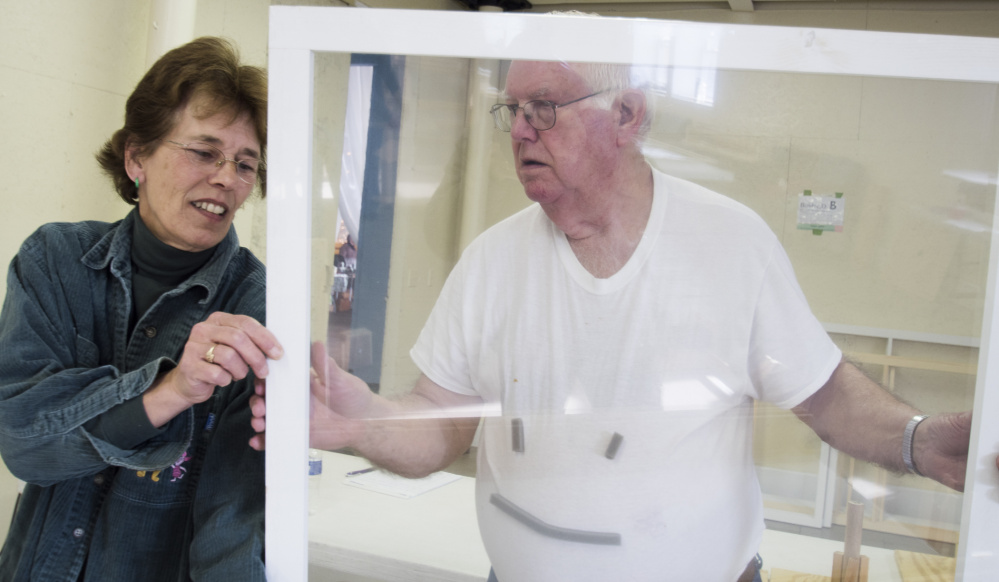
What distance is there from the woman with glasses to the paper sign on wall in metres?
0.57

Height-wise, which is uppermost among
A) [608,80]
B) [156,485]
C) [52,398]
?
[608,80]

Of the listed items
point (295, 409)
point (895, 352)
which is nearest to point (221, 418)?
point (295, 409)

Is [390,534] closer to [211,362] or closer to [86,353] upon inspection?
[211,362]

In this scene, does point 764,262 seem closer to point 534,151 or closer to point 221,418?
point 534,151

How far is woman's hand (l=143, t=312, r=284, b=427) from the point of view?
74cm

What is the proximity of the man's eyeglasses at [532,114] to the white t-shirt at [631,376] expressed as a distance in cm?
9

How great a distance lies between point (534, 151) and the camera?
70 centimetres

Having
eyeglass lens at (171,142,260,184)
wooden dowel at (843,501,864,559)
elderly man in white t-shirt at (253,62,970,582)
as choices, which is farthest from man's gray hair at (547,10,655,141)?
eyeglass lens at (171,142,260,184)

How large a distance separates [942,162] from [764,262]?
20 cm

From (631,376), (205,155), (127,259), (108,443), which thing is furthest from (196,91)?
(631,376)

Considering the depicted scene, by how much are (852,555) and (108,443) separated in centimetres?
86

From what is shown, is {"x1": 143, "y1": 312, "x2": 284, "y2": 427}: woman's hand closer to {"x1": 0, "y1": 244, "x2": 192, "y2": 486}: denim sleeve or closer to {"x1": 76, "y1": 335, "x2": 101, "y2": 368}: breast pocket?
{"x1": 0, "y1": 244, "x2": 192, "y2": 486}: denim sleeve

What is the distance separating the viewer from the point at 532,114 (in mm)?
704

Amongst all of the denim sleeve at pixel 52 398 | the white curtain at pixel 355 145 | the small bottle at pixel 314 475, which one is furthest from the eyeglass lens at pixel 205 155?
the small bottle at pixel 314 475
